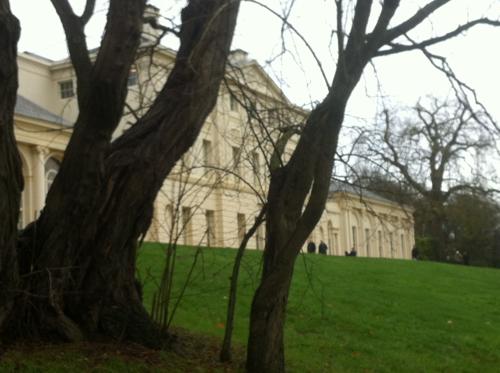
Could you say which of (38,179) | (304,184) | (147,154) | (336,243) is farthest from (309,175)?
(336,243)

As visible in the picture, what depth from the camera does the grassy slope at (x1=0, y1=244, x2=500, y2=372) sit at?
28.3ft

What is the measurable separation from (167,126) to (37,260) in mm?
2199

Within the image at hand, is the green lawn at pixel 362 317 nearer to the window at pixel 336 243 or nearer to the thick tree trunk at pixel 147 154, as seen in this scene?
the thick tree trunk at pixel 147 154

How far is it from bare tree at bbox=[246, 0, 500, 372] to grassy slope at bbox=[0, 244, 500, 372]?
2.93 feet

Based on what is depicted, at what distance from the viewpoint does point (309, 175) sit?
29.8 feet

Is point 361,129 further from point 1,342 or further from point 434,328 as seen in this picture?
point 434,328

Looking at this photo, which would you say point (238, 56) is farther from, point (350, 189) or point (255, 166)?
point (350, 189)

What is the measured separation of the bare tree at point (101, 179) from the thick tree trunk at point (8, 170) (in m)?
0.01

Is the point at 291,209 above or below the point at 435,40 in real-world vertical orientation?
below

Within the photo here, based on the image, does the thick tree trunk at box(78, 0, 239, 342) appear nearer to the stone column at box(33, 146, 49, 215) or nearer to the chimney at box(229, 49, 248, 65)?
the chimney at box(229, 49, 248, 65)

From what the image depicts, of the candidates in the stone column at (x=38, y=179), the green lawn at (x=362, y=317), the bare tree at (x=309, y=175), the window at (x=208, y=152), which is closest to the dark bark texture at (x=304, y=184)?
the bare tree at (x=309, y=175)

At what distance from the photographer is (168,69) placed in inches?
435

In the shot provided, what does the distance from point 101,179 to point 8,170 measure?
120 cm

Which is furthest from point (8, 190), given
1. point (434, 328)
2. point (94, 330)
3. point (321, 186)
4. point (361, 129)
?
point (434, 328)
